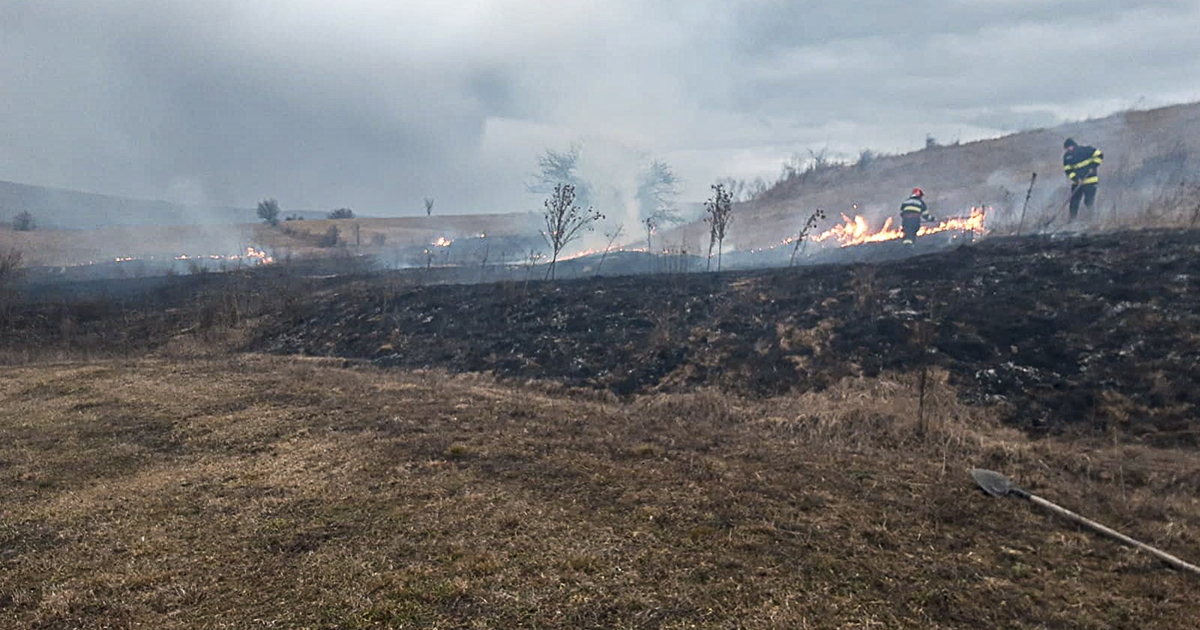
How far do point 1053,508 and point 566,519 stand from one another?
612cm

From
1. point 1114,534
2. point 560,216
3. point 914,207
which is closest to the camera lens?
point 1114,534

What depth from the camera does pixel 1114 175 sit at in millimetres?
38250

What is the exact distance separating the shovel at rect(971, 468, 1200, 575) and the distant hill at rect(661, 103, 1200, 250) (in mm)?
27540

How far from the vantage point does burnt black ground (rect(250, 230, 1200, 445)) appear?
11781 millimetres

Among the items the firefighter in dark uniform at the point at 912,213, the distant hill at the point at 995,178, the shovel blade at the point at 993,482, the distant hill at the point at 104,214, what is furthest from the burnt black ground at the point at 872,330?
the distant hill at the point at 104,214

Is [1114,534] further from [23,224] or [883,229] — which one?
[23,224]

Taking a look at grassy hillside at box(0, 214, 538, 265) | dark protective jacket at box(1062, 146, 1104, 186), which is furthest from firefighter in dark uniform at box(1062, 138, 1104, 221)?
grassy hillside at box(0, 214, 538, 265)

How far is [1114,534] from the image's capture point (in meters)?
6.51

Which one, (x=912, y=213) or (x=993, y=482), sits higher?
(x=912, y=213)

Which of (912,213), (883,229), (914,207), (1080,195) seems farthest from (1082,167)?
(883,229)

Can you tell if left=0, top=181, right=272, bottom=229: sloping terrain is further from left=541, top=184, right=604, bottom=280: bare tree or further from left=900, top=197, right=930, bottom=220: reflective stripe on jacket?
left=900, top=197, right=930, bottom=220: reflective stripe on jacket

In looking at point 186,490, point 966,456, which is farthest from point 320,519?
point 966,456

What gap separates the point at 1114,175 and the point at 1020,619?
154 ft

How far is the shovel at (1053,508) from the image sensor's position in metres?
5.99
